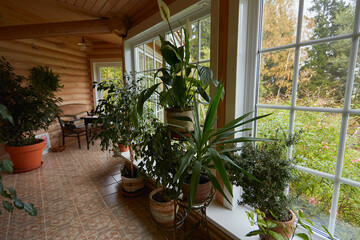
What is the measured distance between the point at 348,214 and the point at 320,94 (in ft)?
2.30

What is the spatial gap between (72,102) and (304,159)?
5224mm

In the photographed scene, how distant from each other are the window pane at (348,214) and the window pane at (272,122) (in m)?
0.46

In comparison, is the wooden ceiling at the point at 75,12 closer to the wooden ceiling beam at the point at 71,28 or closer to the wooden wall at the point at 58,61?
the wooden ceiling beam at the point at 71,28

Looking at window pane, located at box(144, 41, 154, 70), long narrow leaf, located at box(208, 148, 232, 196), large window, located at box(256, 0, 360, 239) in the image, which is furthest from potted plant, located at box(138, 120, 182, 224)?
window pane, located at box(144, 41, 154, 70)

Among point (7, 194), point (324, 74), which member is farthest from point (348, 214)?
point (7, 194)

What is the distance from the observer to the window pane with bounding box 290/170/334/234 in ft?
3.50

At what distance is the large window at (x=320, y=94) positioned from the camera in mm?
932

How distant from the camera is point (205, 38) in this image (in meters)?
1.74

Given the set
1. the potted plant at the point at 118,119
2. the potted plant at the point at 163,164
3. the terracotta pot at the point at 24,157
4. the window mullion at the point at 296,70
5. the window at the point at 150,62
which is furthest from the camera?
the terracotta pot at the point at 24,157

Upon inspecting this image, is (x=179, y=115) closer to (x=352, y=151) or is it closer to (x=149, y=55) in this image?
(x=352, y=151)

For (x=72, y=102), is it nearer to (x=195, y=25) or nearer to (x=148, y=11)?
(x=148, y=11)

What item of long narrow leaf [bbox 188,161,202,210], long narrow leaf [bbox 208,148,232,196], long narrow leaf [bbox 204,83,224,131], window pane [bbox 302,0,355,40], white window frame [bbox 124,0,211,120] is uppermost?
white window frame [bbox 124,0,211,120]

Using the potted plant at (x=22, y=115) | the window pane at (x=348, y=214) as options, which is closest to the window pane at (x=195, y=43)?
the window pane at (x=348, y=214)

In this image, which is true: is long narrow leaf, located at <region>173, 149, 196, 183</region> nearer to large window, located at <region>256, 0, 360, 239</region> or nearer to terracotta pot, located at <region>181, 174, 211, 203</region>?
terracotta pot, located at <region>181, 174, 211, 203</region>
